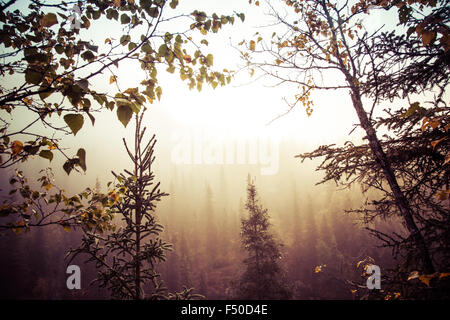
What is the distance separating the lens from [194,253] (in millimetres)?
63312

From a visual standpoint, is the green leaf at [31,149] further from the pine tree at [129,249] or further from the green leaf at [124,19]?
the pine tree at [129,249]

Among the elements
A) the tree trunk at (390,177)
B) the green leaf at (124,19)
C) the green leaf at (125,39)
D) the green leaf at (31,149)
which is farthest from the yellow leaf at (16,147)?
the tree trunk at (390,177)

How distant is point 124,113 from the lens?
160 cm

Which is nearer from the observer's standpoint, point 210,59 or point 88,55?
point 88,55

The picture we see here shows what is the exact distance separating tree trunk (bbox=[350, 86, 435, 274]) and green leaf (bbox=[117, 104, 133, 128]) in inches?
147

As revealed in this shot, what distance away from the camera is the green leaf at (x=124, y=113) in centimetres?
158

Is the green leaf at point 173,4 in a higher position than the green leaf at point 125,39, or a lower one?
higher

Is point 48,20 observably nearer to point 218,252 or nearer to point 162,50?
point 162,50

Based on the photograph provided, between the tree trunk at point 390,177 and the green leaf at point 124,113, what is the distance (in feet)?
12.2

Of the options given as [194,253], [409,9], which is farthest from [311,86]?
[194,253]

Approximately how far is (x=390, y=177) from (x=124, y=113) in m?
4.17

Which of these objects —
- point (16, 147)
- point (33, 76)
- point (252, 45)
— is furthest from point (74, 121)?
point (252, 45)
